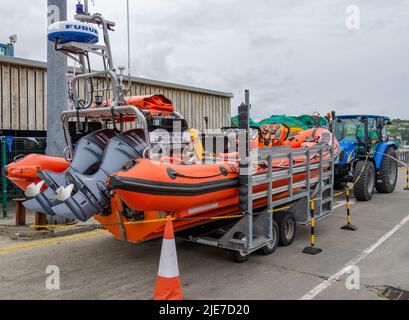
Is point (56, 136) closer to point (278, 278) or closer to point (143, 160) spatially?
point (143, 160)

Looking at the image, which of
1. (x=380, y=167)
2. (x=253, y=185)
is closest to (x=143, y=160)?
(x=253, y=185)

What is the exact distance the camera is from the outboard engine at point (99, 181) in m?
4.36

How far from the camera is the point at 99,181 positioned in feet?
15.3

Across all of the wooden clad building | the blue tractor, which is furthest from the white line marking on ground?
the wooden clad building

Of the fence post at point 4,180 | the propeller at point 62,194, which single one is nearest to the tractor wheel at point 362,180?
the propeller at point 62,194

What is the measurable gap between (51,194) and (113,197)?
727 millimetres

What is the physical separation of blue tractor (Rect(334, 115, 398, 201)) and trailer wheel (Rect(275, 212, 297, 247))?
4277mm

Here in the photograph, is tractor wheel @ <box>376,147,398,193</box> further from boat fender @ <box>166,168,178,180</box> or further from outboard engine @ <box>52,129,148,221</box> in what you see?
boat fender @ <box>166,168,178,180</box>

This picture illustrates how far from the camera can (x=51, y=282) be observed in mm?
4637

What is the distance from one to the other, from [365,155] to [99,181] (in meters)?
8.27

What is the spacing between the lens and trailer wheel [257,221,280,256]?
18.6 ft

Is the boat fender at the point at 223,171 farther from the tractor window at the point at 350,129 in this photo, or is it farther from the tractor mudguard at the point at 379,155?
the tractor mudguard at the point at 379,155

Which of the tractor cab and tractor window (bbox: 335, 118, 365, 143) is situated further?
tractor window (bbox: 335, 118, 365, 143)

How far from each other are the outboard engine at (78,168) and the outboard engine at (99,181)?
149mm
